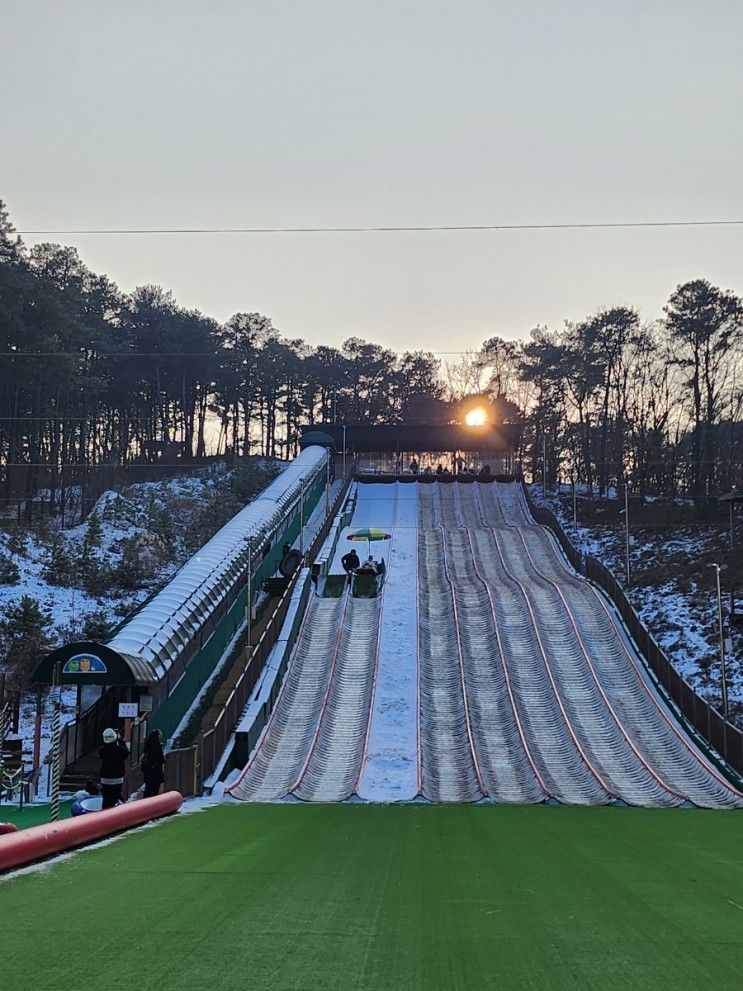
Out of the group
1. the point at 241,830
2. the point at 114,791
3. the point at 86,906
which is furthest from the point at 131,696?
the point at 86,906

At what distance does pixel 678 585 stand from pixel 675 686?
15328 millimetres

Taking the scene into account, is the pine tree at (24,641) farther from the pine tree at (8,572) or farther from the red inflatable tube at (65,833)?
the red inflatable tube at (65,833)

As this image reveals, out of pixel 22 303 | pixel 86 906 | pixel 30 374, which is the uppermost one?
pixel 22 303

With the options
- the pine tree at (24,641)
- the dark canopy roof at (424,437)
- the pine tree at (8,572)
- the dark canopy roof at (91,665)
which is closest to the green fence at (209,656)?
the dark canopy roof at (91,665)

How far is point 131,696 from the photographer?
2267cm

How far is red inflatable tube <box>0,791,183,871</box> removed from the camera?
8102mm

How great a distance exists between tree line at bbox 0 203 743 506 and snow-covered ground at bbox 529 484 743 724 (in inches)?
179

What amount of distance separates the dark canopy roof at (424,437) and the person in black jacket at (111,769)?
53.9 meters

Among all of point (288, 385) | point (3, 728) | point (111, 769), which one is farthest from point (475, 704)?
point (288, 385)

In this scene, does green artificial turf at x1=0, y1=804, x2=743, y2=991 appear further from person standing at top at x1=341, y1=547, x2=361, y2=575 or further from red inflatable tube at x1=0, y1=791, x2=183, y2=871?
person standing at top at x1=341, y1=547, x2=361, y2=575

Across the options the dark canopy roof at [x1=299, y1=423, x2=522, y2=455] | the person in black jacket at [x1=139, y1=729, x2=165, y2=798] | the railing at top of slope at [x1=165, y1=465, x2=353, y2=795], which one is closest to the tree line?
the dark canopy roof at [x1=299, y1=423, x2=522, y2=455]

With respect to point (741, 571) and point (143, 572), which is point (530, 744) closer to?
point (741, 571)

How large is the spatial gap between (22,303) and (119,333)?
22.1 metres

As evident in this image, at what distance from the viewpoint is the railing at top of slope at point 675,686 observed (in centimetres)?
2297
